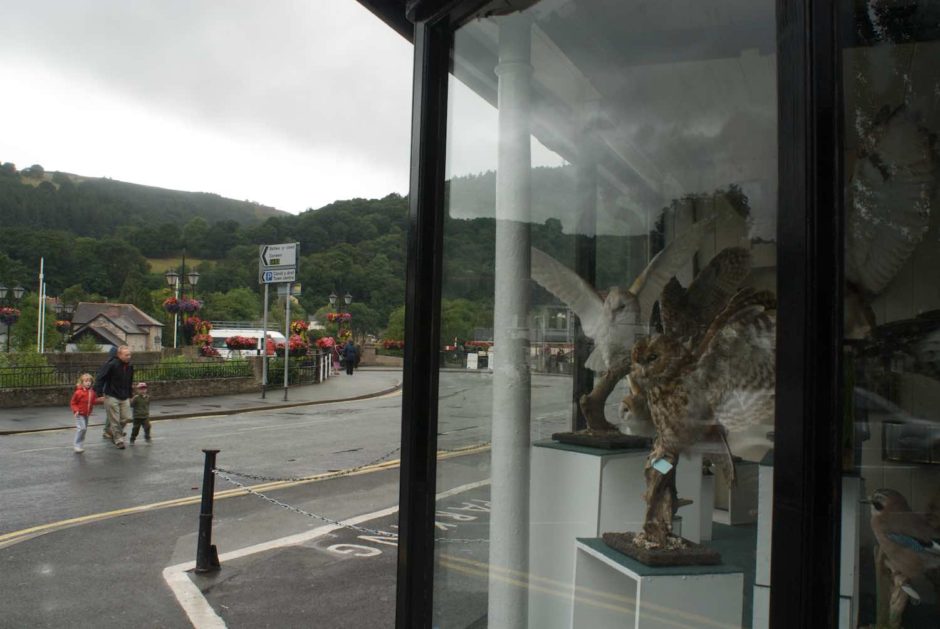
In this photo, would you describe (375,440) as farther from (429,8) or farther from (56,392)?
(429,8)

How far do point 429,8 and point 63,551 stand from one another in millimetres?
6252

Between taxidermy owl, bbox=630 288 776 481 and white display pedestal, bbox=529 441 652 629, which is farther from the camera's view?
white display pedestal, bbox=529 441 652 629

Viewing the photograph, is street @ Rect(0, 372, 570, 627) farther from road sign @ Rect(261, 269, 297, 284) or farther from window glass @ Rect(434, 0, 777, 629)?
road sign @ Rect(261, 269, 297, 284)

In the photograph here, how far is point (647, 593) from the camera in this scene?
6.09 feet

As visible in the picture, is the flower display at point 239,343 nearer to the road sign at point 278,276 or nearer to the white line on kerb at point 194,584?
the road sign at point 278,276

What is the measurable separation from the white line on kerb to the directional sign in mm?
15608

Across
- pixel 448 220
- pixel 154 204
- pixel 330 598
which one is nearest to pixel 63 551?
pixel 330 598

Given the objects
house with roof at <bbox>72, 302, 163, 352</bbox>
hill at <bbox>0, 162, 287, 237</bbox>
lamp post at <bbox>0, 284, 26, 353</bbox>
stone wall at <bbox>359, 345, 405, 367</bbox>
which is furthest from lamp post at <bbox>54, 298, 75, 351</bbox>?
hill at <bbox>0, 162, 287, 237</bbox>

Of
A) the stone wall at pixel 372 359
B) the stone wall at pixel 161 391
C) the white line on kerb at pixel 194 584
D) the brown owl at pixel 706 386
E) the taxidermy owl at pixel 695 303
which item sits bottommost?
the white line on kerb at pixel 194 584

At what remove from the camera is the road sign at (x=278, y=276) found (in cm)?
2209

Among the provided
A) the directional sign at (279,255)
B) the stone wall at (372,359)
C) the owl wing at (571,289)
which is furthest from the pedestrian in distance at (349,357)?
the owl wing at (571,289)

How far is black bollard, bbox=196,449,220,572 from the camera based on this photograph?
5801 millimetres

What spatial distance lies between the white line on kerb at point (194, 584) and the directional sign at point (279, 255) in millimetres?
15608

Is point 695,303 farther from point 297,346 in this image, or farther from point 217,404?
point 297,346
